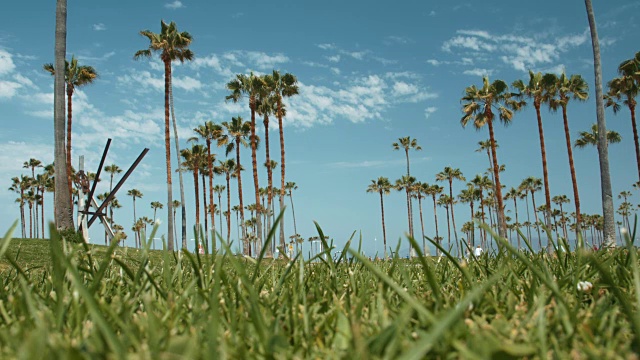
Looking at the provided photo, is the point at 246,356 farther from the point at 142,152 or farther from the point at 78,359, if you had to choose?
the point at 142,152

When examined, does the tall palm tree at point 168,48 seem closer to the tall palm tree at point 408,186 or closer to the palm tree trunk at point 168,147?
the palm tree trunk at point 168,147

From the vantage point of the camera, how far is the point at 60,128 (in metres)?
18.9

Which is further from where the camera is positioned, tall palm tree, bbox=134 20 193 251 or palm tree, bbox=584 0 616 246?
tall palm tree, bbox=134 20 193 251

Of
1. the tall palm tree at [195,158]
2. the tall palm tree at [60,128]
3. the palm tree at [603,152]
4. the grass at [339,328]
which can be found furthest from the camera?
the tall palm tree at [195,158]

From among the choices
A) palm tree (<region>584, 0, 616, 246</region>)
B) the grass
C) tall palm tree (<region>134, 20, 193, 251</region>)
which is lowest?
the grass

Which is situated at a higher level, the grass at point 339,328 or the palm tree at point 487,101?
the palm tree at point 487,101

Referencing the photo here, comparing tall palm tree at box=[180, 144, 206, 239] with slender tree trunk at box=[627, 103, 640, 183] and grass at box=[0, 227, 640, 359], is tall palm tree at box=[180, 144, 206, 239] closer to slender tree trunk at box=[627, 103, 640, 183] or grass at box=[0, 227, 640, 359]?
slender tree trunk at box=[627, 103, 640, 183]

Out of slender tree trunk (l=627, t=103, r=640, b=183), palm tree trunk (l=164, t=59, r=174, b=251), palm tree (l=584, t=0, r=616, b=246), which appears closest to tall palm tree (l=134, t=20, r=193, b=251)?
palm tree trunk (l=164, t=59, r=174, b=251)

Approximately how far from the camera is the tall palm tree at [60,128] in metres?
18.8

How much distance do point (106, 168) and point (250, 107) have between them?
4772 centimetres

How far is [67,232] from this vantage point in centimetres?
1880

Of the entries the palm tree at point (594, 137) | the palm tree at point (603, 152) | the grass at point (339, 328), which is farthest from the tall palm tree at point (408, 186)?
the grass at point (339, 328)

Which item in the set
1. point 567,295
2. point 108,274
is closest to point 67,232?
point 108,274

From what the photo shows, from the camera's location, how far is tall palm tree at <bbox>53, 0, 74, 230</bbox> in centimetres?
1881
